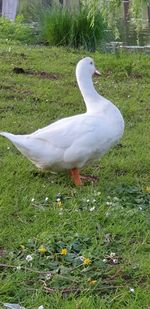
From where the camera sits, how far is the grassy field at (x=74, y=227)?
3.23m

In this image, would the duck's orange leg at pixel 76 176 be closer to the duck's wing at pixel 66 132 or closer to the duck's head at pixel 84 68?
the duck's wing at pixel 66 132

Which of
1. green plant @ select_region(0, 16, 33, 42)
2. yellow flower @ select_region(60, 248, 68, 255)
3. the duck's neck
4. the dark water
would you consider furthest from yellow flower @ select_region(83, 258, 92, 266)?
the dark water

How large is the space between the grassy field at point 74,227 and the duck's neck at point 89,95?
518 mm

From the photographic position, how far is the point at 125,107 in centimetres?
762

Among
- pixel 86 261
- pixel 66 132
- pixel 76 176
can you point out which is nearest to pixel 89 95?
pixel 66 132

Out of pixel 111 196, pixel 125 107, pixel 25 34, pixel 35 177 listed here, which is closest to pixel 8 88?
pixel 125 107

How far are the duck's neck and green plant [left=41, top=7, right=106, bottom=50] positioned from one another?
7239 mm

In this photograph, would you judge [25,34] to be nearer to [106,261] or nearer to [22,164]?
[22,164]

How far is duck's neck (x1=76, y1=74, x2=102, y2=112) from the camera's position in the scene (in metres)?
5.27

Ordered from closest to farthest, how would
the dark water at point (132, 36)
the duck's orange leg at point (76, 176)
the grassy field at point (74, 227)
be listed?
1. the grassy field at point (74, 227)
2. the duck's orange leg at point (76, 176)
3. the dark water at point (132, 36)

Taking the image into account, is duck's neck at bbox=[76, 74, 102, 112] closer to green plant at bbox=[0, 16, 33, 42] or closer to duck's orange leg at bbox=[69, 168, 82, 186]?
duck's orange leg at bbox=[69, 168, 82, 186]

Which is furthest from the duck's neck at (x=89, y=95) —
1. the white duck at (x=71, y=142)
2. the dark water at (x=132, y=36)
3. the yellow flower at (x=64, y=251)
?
the dark water at (x=132, y=36)

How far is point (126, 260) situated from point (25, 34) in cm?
1096

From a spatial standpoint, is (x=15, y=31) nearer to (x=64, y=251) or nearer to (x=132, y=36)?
(x=132, y=36)
